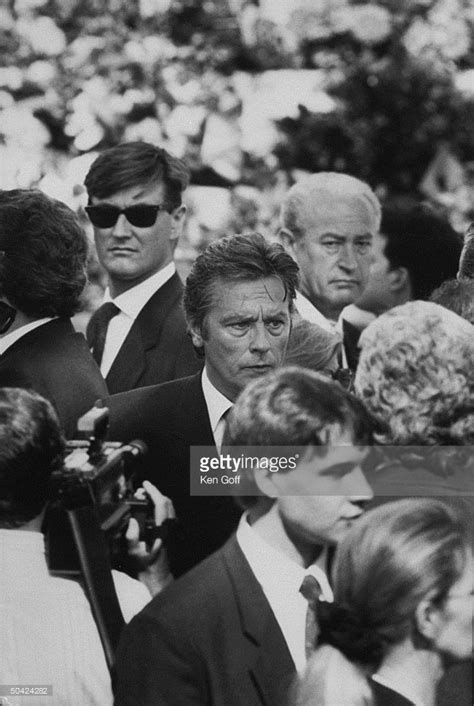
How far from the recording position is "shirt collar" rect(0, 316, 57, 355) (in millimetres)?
3334

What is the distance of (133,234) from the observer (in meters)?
4.27

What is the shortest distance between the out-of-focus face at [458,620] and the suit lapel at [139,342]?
182cm

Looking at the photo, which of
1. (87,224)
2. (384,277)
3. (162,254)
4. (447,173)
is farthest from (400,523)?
(447,173)

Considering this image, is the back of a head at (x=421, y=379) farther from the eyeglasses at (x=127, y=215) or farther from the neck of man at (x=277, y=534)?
the eyeglasses at (x=127, y=215)

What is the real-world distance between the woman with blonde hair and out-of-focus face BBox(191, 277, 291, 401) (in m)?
1.12

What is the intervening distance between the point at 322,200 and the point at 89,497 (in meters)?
2.18

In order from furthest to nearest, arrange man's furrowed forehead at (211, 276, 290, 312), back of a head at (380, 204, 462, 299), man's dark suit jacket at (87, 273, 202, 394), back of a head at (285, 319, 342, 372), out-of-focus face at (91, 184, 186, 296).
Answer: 1. back of a head at (380, 204, 462, 299)
2. out-of-focus face at (91, 184, 186, 296)
3. man's dark suit jacket at (87, 273, 202, 394)
4. back of a head at (285, 319, 342, 372)
5. man's furrowed forehead at (211, 276, 290, 312)

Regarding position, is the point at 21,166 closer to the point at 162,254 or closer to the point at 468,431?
the point at 162,254

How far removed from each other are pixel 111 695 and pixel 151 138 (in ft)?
14.6

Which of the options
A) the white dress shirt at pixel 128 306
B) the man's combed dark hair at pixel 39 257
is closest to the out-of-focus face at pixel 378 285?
the white dress shirt at pixel 128 306

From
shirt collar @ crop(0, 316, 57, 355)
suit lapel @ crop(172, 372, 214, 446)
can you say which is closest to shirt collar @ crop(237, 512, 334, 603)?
suit lapel @ crop(172, 372, 214, 446)

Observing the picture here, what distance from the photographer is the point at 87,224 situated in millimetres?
6031

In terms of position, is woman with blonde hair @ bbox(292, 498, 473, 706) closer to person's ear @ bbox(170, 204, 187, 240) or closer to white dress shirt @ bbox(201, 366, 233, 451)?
white dress shirt @ bbox(201, 366, 233, 451)

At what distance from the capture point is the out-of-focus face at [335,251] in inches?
173
